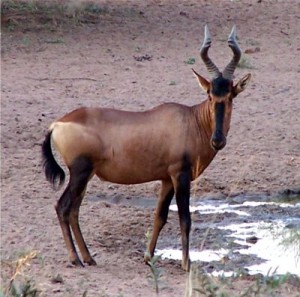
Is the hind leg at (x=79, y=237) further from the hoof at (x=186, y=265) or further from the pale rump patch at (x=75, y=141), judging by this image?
the hoof at (x=186, y=265)

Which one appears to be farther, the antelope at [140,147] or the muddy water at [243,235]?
the muddy water at [243,235]

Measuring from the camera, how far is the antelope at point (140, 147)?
8578mm

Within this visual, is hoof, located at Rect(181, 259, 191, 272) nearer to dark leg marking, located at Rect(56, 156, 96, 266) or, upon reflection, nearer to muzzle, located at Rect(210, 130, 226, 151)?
dark leg marking, located at Rect(56, 156, 96, 266)

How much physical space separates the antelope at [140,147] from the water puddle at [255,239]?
54cm

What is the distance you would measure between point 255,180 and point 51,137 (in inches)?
142

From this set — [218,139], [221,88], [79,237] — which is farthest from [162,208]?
[221,88]

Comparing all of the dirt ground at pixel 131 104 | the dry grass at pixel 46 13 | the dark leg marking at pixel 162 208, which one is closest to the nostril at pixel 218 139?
the dark leg marking at pixel 162 208

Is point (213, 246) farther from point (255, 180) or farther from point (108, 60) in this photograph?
point (108, 60)

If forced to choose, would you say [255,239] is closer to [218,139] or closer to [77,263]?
[218,139]

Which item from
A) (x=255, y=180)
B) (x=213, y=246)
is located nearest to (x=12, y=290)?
(x=213, y=246)

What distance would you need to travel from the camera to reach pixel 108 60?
17.3 meters

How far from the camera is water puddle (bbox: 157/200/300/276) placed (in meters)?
8.96

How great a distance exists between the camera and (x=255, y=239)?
9758 millimetres

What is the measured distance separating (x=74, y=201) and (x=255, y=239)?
1.95m
